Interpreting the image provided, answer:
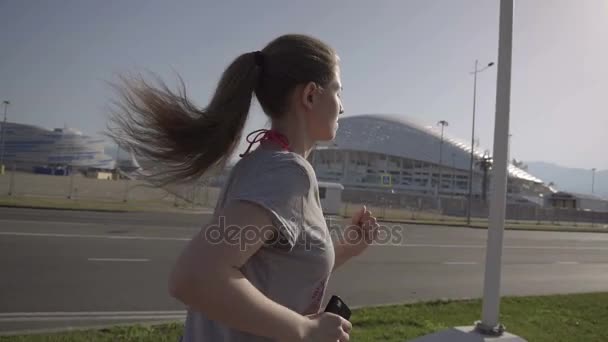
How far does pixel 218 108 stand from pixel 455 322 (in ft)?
16.0

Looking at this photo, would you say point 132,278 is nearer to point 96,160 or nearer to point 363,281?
point 363,281

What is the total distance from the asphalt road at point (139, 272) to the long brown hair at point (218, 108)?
4072mm

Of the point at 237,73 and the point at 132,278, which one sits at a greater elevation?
the point at 237,73

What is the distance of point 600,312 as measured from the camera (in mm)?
6105

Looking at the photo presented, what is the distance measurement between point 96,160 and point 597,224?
82175mm

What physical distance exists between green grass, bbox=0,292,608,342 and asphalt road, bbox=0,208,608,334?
65 cm

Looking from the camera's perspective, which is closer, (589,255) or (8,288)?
(8,288)

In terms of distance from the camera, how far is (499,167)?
3.43 meters

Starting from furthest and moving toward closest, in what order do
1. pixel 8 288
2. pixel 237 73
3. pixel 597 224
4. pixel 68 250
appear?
pixel 597 224 < pixel 68 250 < pixel 8 288 < pixel 237 73

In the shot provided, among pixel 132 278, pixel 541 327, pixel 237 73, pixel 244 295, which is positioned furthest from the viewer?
pixel 132 278

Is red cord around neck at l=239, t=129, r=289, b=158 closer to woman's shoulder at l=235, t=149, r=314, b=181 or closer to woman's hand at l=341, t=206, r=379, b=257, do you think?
woman's shoulder at l=235, t=149, r=314, b=181

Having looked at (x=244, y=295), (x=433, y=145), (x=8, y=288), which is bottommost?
(x=8, y=288)

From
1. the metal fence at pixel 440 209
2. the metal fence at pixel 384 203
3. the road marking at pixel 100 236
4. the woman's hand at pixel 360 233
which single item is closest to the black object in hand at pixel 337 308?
the woman's hand at pixel 360 233

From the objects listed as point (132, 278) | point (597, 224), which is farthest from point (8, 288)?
point (597, 224)
